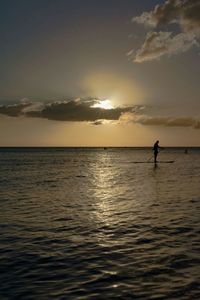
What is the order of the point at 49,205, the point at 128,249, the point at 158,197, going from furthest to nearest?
the point at 158,197 < the point at 49,205 < the point at 128,249

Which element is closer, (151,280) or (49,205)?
(151,280)

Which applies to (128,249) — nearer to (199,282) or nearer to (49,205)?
(199,282)

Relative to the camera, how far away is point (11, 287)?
7922 millimetres

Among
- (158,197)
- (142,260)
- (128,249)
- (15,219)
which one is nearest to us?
(142,260)

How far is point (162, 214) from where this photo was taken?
52.7ft

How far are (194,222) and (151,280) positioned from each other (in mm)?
6423

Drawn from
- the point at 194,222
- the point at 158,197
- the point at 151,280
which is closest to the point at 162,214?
the point at 194,222

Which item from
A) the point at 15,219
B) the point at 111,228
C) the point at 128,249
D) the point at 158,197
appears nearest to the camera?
the point at 128,249

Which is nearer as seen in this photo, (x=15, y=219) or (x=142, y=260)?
(x=142, y=260)

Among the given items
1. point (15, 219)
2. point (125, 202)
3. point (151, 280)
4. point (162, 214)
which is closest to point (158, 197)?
point (125, 202)

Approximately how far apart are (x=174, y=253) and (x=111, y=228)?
142 inches

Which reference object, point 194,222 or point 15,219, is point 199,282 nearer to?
point 194,222

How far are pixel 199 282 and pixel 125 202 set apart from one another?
38.2 ft

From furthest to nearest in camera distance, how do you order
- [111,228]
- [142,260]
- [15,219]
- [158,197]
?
[158,197] < [15,219] < [111,228] < [142,260]
